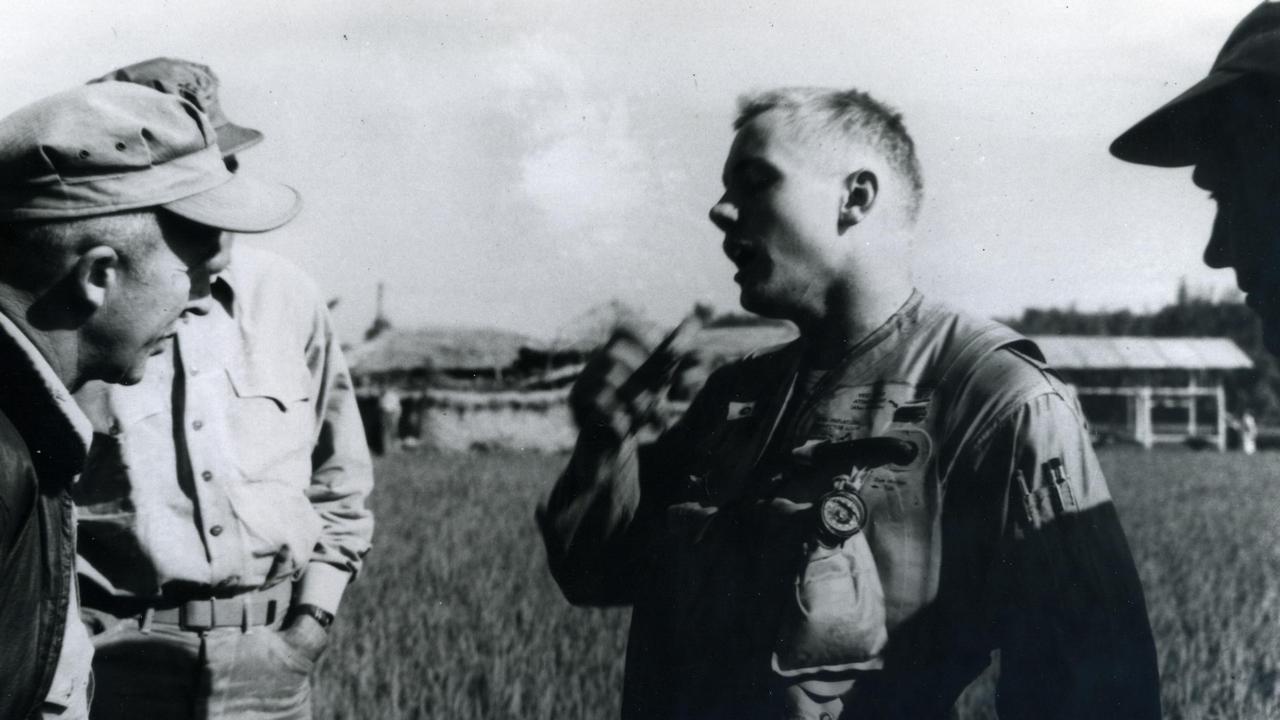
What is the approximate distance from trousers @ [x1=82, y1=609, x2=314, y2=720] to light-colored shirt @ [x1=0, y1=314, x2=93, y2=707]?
0.63 m

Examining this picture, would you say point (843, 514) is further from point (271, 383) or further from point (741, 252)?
point (271, 383)

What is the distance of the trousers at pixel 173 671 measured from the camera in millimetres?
2672

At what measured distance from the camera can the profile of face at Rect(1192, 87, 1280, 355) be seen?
2301 millimetres

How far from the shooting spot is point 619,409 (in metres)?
2.14

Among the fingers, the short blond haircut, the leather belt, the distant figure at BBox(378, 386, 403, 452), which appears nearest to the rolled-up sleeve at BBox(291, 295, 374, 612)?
the leather belt

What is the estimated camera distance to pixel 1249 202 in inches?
92.4

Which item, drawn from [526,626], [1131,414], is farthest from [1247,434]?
[526,626]

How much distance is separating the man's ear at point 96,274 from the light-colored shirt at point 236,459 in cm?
87

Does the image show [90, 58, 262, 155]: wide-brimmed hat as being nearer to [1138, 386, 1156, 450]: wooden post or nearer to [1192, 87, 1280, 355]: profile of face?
[1192, 87, 1280, 355]: profile of face

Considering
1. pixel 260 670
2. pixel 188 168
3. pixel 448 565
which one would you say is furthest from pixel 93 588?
pixel 448 565

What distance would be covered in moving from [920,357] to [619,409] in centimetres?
59

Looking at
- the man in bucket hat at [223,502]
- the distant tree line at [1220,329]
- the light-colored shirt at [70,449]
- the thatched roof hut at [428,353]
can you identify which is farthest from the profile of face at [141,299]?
the distant tree line at [1220,329]

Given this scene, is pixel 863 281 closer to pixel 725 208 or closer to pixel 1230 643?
pixel 725 208

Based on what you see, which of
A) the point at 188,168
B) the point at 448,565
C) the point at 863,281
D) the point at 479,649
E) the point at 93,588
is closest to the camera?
the point at 188,168
